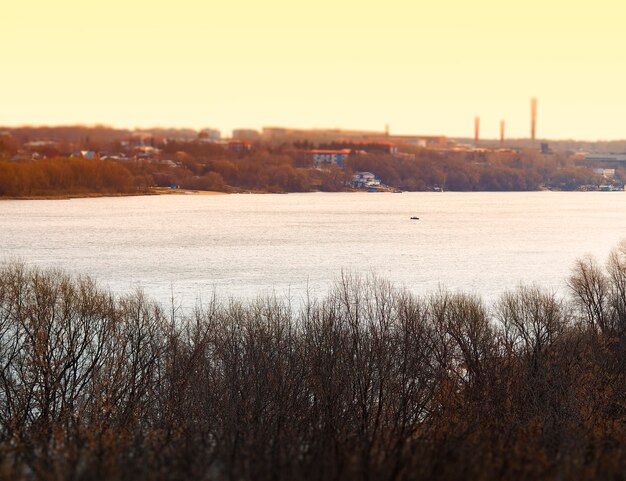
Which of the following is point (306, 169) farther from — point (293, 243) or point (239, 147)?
point (293, 243)

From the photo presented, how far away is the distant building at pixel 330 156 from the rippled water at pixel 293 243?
2343cm

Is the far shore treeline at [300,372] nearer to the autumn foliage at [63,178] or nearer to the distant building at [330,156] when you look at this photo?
the autumn foliage at [63,178]

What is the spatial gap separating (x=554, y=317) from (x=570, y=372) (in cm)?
241

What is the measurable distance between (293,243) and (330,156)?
5214 cm

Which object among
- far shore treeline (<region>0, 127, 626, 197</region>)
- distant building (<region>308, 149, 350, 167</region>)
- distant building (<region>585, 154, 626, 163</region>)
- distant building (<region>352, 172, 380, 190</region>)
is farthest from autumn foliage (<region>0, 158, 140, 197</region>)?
distant building (<region>585, 154, 626, 163</region>)

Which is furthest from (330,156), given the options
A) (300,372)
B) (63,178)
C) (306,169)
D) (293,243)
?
(300,372)

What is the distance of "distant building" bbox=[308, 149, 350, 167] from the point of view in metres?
82.6

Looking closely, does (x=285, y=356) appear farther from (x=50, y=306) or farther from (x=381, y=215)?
(x=381, y=215)

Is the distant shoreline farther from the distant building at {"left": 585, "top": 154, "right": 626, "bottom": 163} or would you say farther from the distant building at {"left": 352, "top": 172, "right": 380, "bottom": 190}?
the distant building at {"left": 585, "top": 154, "right": 626, "bottom": 163}

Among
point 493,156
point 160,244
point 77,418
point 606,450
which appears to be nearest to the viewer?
point 606,450

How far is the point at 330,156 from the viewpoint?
85.1m

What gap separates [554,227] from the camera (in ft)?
143

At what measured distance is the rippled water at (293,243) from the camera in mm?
23641

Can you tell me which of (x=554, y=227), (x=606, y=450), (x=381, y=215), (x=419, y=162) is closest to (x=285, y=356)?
(x=606, y=450)
